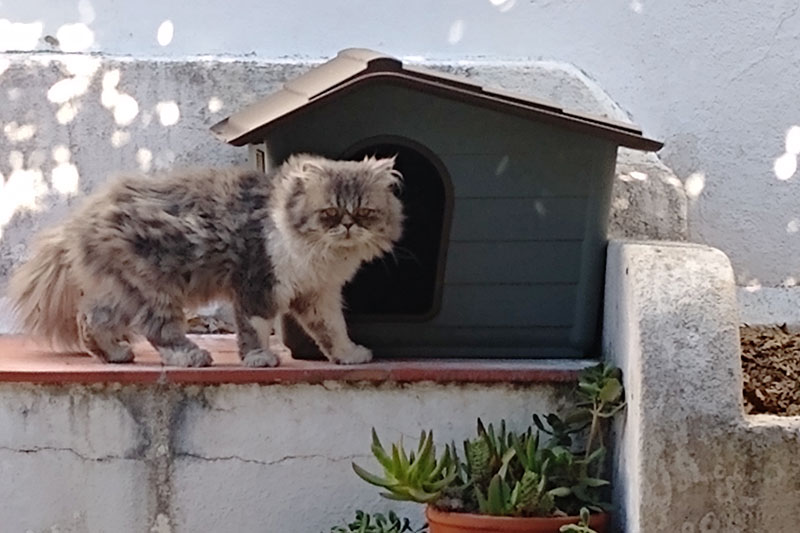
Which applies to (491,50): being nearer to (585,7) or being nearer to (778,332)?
(585,7)

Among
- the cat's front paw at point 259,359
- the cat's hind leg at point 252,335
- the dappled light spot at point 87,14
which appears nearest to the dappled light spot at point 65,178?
the dappled light spot at point 87,14

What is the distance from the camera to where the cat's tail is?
384 cm

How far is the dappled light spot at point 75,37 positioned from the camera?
4.55 m

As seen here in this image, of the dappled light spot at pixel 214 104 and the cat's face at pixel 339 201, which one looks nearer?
the cat's face at pixel 339 201

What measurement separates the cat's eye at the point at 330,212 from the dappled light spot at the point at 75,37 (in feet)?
5.09

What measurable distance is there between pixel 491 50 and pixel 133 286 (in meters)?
1.70

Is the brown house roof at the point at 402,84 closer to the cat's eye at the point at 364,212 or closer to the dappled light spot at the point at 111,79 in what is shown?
the cat's eye at the point at 364,212

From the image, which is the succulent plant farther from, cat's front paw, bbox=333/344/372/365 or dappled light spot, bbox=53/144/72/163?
dappled light spot, bbox=53/144/72/163

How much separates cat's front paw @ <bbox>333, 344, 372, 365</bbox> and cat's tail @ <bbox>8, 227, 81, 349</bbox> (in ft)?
2.89

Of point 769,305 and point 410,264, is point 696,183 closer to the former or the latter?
point 769,305

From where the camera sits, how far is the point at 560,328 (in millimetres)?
3812

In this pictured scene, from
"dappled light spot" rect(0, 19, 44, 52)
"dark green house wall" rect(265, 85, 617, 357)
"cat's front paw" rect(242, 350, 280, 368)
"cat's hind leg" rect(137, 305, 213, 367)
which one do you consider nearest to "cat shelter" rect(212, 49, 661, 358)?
"dark green house wall" rect(265, 85, 617, 357)

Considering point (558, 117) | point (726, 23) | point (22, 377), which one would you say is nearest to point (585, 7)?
point (726, 23)

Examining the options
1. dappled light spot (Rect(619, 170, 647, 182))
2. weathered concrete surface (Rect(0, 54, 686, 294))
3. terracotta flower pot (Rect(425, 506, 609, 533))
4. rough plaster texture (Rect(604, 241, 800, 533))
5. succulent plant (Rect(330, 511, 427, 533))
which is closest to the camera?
rough plaster texture (Rect(604, 241, 800, 533))
